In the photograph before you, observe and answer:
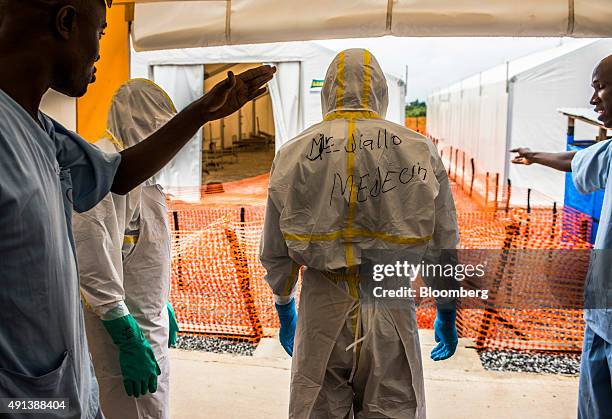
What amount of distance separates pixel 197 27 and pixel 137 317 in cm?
186

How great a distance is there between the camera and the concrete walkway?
329cm

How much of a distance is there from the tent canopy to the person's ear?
220cm

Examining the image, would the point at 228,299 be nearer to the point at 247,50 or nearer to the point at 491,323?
the point at 491,323

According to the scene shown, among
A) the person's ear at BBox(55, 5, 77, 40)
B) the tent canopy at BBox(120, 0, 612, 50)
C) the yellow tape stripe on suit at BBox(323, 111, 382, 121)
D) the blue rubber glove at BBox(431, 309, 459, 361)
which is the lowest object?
the blue rubber glove at BBox(431, 309, 459, 361)

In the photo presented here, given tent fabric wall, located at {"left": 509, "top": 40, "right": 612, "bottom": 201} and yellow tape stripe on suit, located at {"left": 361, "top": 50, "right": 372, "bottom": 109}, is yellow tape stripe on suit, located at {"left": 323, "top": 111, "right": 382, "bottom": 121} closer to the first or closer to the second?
yellow tape stripe on suit, located at {"left": 361, "top": 50, "right": 372, "bottom": 109}

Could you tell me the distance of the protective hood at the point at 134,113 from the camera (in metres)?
2.48

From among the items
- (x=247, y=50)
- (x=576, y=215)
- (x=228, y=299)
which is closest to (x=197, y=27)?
Result: (x=228, y=299)

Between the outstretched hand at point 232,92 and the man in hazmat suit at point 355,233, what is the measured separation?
57 centimetres

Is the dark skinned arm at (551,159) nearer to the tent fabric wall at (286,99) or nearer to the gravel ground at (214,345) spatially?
the gravel ground at (214,345)

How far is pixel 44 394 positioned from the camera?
1.05 m

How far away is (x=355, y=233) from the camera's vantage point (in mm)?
2000

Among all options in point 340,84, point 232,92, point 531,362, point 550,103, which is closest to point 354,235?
point 340,84

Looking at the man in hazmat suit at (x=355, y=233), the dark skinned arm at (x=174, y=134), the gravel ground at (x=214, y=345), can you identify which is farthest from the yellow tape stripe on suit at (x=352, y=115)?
the gravel ground at (x=214, y=345)

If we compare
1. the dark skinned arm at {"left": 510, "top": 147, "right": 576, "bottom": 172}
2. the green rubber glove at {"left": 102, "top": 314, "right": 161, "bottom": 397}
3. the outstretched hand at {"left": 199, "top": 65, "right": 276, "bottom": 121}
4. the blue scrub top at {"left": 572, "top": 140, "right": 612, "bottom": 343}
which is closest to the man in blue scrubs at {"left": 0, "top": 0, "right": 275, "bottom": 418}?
the outstretched hand at {"left": 199, "top": 65, "right": 276, "bottom": 121}
